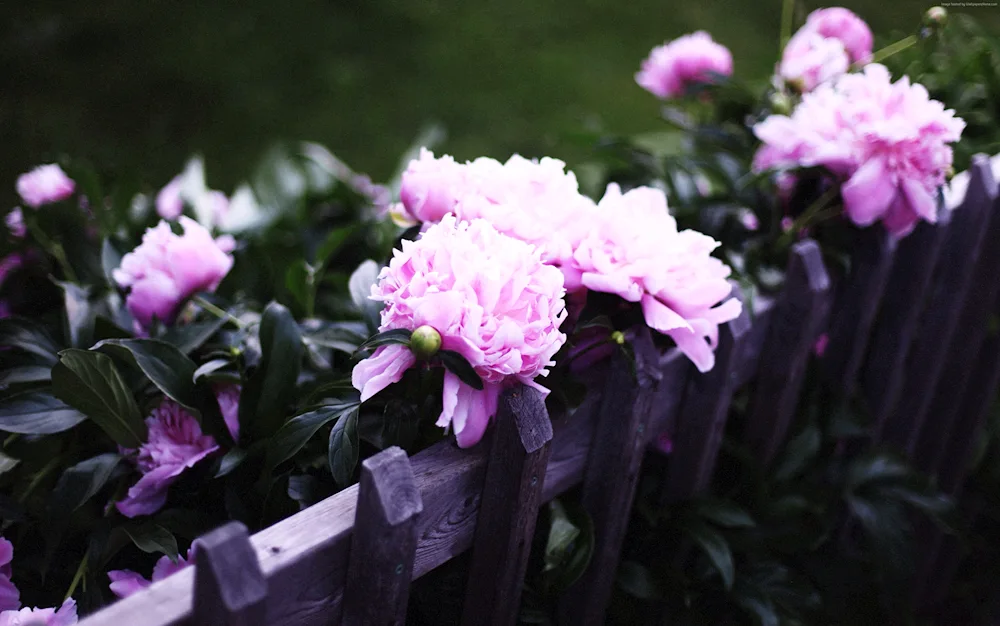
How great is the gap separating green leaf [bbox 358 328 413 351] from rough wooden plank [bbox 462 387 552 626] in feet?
0.50

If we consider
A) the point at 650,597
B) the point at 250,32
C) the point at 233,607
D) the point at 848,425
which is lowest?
the point at 650,597

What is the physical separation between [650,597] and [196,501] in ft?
2.42

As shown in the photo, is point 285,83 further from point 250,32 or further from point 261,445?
point 261,445

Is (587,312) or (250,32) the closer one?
(587,312)

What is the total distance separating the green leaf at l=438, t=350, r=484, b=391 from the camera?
0.93 m

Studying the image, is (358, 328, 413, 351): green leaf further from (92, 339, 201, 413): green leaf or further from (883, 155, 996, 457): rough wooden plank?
(883, 155, 996, 457): rough wooden plank

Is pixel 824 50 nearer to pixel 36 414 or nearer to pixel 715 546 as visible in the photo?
pixel 715 546

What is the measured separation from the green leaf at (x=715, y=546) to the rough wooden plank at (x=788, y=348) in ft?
0.89

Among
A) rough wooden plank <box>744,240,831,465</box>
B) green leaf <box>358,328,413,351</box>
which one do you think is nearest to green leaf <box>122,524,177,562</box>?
green leaf <box>358,328,413,351</box>

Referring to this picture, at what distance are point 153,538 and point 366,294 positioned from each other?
1.40 feet

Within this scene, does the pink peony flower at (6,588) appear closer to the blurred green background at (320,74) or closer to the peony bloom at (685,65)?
the peony bloom at (685,65)

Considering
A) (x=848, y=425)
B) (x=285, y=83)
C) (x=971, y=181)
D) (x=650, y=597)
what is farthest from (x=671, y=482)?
(x=285, y=83)

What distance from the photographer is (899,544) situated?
1.70m

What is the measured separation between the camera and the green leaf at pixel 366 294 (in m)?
1.23
